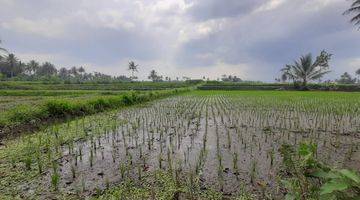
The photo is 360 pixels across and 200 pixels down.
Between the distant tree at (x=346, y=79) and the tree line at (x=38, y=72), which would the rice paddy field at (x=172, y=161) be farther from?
the distant tree at (x=346, y=79)

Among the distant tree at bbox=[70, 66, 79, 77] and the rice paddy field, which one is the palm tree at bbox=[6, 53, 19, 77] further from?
the rice paddy field

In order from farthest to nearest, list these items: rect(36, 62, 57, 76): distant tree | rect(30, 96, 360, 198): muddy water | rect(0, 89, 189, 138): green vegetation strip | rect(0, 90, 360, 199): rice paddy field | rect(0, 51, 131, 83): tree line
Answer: rect(36, 62, 57, 76): distant tree, rect(0, 51, 131, 83): tree line, rect(0, 89, 189, 138): green vegetation strip, rect(30, 96, 360, 198): muddy water, rect(0, 90, 360, 199): rice paddy field

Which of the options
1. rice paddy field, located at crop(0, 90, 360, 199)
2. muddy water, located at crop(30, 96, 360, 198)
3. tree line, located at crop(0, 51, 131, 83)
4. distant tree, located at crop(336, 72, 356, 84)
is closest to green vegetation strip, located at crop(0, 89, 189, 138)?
rice paddy field, located at crop(0, 90, 360, 199)

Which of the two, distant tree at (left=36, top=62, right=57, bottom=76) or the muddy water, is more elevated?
distant tree at (left=36, top=62, right=57, bottom=76)

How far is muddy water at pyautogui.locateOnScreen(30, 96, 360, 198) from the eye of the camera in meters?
→ 4.38

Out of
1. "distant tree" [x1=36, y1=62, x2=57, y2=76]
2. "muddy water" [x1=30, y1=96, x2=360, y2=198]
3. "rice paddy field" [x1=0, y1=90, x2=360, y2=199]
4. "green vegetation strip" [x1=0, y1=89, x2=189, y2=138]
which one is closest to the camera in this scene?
"rice paddy field" [x1=0, y1=90, x2=360, y2=199]

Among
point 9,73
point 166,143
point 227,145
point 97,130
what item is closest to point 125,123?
point 97,130

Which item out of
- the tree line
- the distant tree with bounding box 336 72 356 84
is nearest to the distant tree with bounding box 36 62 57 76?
the tree line

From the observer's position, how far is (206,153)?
590cm

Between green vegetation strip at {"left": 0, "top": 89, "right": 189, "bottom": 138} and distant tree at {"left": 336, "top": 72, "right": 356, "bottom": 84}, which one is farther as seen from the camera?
distant tree at {"left": 336, "top": 72, "right": 356, "bottom": 84}

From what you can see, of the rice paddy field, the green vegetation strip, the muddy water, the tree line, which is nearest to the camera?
the rice paddy field

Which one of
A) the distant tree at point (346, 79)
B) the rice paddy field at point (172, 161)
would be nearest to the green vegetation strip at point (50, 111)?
the rice paddy field at point (172, 161)

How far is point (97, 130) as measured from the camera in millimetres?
8766

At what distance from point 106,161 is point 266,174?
9.13 feet
